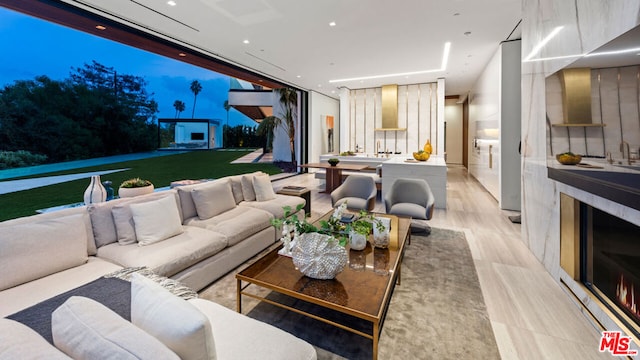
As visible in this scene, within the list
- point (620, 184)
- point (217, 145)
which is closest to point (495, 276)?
point (620, 184)

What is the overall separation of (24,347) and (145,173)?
6.09 meters

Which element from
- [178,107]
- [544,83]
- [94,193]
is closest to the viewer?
[94,193]

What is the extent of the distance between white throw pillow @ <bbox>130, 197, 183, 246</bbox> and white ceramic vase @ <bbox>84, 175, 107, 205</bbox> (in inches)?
18.6

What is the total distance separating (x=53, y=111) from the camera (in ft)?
13.4

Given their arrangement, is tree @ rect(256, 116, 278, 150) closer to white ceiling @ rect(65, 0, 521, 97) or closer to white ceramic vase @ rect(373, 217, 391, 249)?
white ceiling @ rect(65, 0, 521, 97)

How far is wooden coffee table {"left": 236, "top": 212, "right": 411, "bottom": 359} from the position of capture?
1.58 meters

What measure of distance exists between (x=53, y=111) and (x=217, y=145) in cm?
505

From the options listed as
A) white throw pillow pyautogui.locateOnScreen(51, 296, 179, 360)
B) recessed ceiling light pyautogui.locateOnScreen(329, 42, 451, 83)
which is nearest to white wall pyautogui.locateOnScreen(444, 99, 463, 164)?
recessed ceiling light pyautogui.locateOnScreen(329, 42, 451, 83)

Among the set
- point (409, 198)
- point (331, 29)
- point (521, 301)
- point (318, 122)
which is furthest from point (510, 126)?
point (318, 122)

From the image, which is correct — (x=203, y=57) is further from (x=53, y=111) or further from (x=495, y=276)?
(x=495, y=276)

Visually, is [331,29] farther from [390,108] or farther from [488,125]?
[390,108]

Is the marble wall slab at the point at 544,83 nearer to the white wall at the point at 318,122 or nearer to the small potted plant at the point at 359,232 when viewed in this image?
the small potted plant at the point at 359,232

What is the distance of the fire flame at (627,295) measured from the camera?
5.64 ft

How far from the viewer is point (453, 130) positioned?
13.2m
